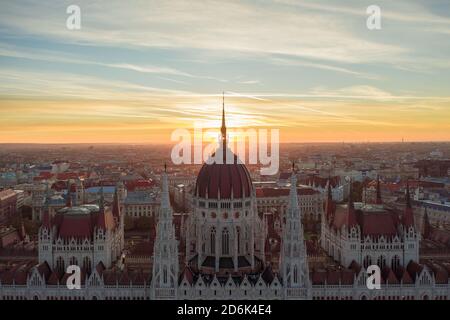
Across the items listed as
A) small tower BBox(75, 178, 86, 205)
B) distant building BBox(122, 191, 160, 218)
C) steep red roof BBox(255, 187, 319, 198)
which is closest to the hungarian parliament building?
distant building BBox(122, 191, 160, 218)

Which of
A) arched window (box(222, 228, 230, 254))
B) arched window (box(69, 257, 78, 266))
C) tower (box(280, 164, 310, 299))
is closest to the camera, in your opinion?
tower (box(280, 164, 310, 299))

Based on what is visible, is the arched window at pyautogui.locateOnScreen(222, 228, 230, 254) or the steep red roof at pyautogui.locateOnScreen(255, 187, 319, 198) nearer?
the arched window at pyautogui.locateOnScreen(222, 228, 230, 254)

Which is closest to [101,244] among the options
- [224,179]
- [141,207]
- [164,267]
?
[164,267]

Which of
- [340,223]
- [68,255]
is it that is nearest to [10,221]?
[68,255]

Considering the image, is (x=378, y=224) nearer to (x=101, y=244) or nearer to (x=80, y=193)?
(x=101, y=244)

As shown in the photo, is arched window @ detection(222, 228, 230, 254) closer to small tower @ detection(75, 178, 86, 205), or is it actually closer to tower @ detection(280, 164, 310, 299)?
tower @ detection(280, 164, 310, 299)

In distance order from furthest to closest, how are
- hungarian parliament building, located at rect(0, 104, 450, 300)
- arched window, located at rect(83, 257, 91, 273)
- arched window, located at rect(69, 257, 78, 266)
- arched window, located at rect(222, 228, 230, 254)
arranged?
arched window, located at rect(83, 257, 91, 273) → arched window, located at rect(69, 257, 78, 266) → arched window, located at rect(222, 228, 230, 254) → hungarian parliament building, located at rect(0, 104, 450, 300)

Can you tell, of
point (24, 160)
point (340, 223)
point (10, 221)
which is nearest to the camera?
point (340, 223)
